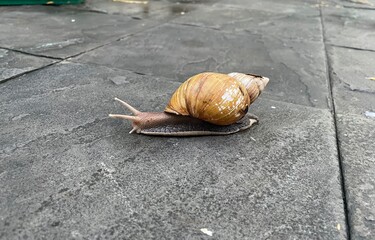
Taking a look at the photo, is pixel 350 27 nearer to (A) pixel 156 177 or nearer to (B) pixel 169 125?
(B) pixel 169 125

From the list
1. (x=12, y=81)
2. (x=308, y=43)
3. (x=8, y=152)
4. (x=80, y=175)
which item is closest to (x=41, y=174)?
(x=80, y=175)

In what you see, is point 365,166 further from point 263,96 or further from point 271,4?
point 271,4

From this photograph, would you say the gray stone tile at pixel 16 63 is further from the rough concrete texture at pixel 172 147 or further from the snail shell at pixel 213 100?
the snail shell at pixel 213 100

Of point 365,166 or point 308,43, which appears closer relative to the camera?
point 365,166

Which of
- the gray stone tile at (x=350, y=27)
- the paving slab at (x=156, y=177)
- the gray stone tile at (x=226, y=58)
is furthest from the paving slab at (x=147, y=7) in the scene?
the paving slab at (x=156, y=177)

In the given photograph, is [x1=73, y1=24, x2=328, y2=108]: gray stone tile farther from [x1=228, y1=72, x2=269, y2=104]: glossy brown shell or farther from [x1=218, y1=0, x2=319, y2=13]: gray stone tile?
[x1=218, y1=0, x2=319, y2=13]: gray stone tile
